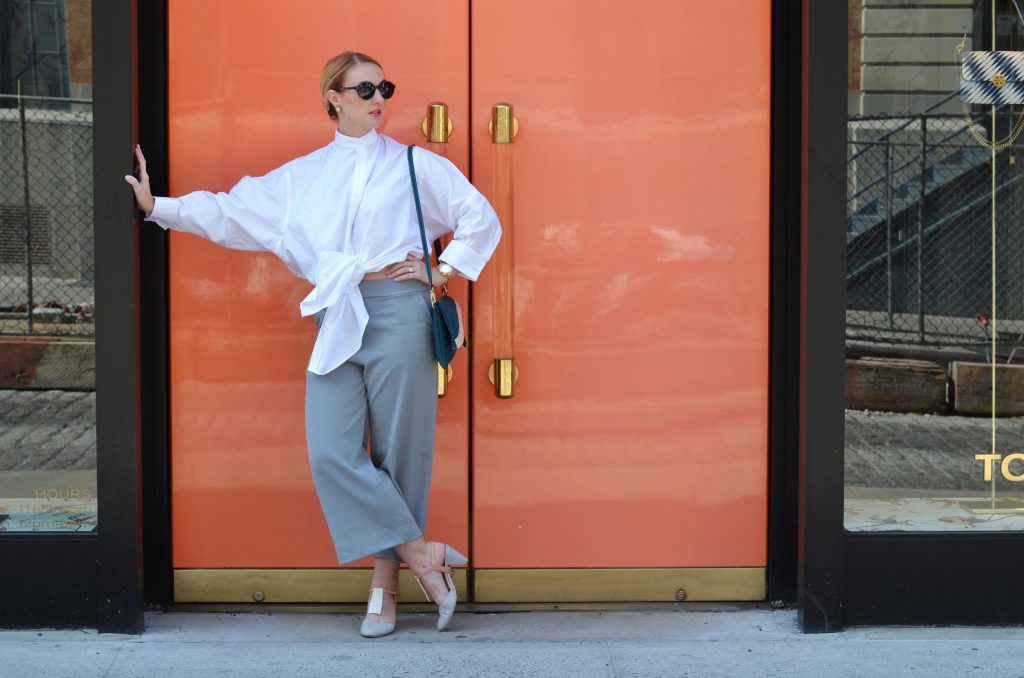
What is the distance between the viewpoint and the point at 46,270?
4430 millimetres

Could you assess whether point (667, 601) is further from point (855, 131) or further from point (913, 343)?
point (855, 131)

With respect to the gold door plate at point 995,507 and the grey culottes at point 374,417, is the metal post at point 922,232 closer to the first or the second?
the gold door plate at point 995,507

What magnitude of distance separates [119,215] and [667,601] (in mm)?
2238

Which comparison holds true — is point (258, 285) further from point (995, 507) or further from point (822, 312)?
point (995, 507)

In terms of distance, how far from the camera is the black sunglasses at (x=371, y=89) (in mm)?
4125

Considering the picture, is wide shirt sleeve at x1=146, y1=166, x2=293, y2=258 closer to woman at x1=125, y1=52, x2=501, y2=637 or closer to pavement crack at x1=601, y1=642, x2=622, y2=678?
woman at x1=125, y1=52, x2=501, y2=637

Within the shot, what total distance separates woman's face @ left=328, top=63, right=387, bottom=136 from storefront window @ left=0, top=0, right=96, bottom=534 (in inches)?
34.9

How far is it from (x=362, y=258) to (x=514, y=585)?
128cm

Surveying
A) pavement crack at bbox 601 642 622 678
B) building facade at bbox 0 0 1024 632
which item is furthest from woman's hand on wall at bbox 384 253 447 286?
pavement crack at bbox 601 642 622 678

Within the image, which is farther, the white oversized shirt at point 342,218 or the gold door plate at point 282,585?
the gold door plate at point 282,585

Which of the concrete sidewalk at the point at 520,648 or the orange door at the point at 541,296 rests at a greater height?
the orange door at the point at 541,296

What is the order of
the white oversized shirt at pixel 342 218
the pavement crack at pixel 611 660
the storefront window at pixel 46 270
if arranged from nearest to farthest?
the pavement crack at pixel 611 660 → the white oversized shirt at pixel 342 218 → the storefront window at pixel 46 270

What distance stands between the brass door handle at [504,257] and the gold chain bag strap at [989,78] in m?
1.51

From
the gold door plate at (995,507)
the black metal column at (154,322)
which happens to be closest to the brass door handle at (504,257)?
the black metal column at (154,322)
